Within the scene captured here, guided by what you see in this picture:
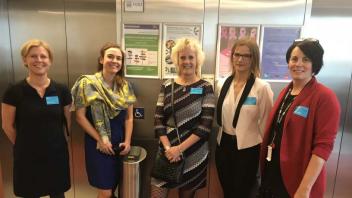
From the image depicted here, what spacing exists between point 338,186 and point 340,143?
0.45 meters

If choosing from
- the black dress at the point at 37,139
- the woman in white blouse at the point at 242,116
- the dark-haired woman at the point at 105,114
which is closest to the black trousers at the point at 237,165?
the woman in white blouse at the point at 242,116

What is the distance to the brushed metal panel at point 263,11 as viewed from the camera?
2.44 m

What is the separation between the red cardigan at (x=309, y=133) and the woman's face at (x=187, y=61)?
2.56ft

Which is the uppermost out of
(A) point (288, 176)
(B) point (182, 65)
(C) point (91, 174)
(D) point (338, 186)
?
(B) point (182, 65)

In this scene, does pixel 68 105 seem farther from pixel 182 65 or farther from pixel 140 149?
pixel 182 65

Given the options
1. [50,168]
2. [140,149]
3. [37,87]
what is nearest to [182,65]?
[140,149]

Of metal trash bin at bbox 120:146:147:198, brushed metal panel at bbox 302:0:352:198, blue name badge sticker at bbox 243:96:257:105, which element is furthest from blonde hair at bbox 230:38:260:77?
metal trash bin at bbox 120:146:147:198

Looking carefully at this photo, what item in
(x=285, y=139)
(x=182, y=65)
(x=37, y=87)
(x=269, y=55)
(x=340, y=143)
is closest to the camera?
(x=285, y=139)

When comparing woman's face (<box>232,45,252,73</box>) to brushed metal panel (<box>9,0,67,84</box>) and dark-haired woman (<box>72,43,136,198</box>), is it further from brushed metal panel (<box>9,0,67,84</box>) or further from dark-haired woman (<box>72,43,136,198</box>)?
brushed metal panel (<box>9,0,67,84</box>)

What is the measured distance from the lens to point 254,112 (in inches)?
79.7

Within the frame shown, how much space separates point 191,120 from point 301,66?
87 centimetres

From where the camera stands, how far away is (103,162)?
2.20 meters

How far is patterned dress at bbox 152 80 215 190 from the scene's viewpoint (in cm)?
211

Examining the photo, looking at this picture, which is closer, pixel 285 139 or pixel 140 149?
pixel 285 139
